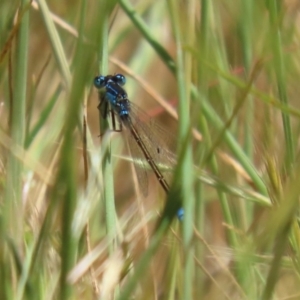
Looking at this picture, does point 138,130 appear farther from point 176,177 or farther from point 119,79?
point 176,177

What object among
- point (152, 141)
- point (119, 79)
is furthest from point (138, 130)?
point (119, 79)

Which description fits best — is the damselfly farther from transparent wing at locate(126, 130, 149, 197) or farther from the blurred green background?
the blurred green background

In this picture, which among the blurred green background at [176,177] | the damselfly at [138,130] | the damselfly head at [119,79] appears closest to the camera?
the blurred green background at [176,177]

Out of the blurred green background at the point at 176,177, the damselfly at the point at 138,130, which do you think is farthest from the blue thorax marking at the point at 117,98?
the blurred green background at the point at 176,177

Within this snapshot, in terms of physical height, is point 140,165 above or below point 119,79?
below

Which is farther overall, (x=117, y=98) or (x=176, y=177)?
(x=117, y=98)

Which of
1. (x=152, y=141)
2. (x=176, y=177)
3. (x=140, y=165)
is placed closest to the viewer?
(x=176, y=177)

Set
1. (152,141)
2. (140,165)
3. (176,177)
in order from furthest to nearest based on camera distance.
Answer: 1. (152,141)
2. (140,165)
3. (176,177)

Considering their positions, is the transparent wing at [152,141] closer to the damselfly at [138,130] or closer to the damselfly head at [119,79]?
the damselfly at [138,130]

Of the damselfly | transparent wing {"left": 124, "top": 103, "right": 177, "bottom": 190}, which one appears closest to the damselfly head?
the damselfly
